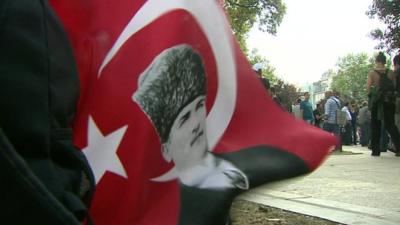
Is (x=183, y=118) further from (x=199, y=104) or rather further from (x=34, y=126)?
(x=34, y=126)

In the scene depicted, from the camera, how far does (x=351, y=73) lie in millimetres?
73688

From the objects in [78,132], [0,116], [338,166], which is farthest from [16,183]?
[338,166]

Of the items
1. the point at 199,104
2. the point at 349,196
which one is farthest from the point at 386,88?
the point at 199,104

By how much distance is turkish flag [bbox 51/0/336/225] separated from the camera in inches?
38.1

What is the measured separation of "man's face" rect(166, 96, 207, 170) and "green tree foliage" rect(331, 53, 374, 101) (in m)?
70.3

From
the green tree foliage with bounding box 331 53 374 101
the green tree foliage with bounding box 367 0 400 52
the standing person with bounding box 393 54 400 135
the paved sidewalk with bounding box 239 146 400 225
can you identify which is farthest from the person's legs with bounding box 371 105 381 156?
the green tree foliage with bounding box 331 53 374 101

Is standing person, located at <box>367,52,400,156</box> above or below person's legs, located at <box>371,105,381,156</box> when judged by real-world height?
above

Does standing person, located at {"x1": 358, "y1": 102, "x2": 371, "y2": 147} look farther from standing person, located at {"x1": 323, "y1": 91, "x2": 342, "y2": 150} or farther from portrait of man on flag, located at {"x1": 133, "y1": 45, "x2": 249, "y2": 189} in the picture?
portrait of man on flag, located at {"x1": 133, "y1": 45, "x2": 249, "y2": 189}

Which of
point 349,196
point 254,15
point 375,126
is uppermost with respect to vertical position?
point 254,15

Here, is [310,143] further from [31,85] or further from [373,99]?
[373,99]

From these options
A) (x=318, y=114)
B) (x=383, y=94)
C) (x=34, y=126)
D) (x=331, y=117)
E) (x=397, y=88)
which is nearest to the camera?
(x=34, y=126)

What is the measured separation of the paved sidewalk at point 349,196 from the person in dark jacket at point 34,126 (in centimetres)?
225

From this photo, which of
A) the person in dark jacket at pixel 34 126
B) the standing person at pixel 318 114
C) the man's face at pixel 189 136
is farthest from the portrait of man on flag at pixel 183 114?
the standing person at pixel 318 114

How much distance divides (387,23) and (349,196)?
18.5 m
